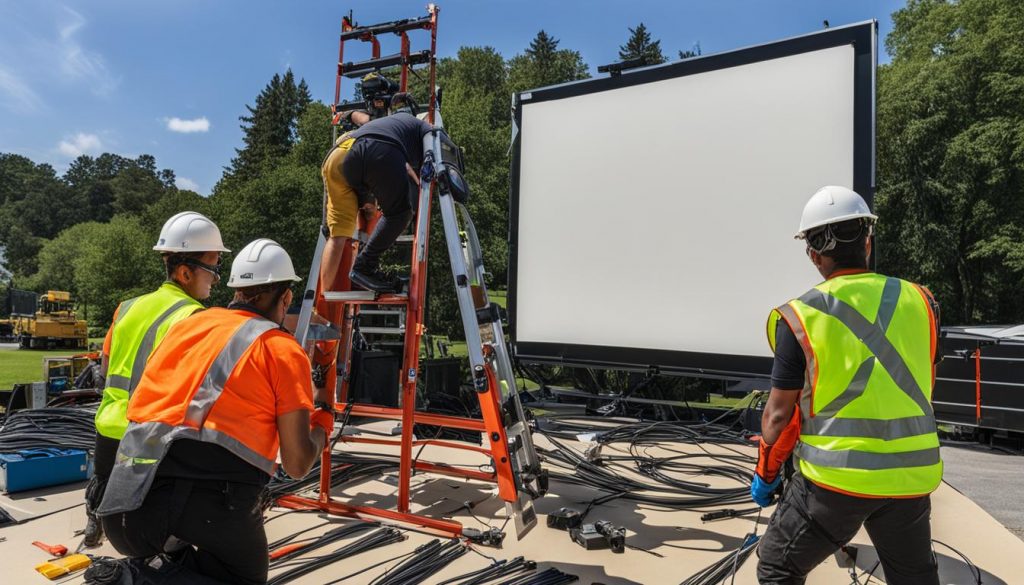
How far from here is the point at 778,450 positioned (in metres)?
1.92

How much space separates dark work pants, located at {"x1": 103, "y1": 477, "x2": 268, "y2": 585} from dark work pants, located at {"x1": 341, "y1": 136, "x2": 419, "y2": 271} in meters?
1.71

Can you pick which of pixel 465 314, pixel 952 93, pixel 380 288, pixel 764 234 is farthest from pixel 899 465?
pixel 952 93

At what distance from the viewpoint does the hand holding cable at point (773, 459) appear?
188cm

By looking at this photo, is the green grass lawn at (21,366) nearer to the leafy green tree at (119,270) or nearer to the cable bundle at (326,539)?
the leafy green tree at (119,270)

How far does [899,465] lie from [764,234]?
133 inches

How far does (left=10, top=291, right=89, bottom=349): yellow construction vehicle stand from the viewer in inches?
929

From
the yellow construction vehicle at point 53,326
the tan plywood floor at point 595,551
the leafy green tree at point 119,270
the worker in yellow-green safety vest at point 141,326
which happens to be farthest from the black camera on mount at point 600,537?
the leafy green tree at point 119,270

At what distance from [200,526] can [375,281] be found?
1.73 m

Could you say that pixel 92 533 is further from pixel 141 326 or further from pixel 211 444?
pixel 211 444

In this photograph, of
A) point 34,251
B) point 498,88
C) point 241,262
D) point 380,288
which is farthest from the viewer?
point 34,251

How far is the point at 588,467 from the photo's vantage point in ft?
14.3

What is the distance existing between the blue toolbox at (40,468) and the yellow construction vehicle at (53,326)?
80.7 feet

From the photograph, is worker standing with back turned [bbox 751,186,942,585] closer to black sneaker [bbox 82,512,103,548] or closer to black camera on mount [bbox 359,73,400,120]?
black camera on mount [bbox 359,73,400,120]

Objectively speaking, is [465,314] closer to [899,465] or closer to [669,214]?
[899,465]
